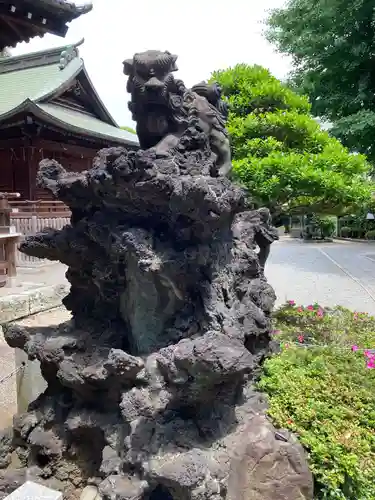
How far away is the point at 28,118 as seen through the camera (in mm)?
9500

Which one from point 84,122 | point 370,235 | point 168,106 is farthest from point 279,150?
point 370,235

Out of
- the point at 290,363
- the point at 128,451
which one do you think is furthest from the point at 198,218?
the point at 290,363

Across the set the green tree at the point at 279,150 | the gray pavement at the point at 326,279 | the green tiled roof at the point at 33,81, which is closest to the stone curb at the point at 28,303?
the green tree at the point at 279,150

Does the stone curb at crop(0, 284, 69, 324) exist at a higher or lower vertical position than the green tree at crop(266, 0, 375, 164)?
lower

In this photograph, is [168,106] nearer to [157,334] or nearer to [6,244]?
[157,334]

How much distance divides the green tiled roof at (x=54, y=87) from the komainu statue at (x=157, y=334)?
26.7 feet

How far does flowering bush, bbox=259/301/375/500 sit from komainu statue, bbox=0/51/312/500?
0.11m

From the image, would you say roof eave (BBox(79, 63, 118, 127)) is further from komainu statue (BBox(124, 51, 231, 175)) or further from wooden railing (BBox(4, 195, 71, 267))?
komainu statue (BBox(124, 51, 231, 175))

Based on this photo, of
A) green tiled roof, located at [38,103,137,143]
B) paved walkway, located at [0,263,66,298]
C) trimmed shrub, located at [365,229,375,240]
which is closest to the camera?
paved walkway, located at [0,263,66,298]

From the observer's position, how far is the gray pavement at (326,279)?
23.7ft

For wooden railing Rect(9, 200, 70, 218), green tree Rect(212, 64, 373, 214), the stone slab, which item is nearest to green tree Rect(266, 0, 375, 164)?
green tree Rect(212, 64, 373, 214)

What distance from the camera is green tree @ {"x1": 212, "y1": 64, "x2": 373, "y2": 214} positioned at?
19.0ft

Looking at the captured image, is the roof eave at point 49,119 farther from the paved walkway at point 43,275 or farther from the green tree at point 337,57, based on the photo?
the green tree at point 337,57

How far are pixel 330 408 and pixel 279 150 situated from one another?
4338 millimetres
